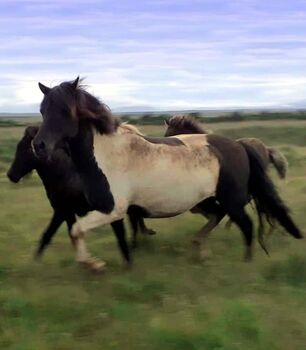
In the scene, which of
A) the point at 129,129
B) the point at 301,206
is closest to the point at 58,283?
the point at 129,129

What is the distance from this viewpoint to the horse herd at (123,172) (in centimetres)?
693

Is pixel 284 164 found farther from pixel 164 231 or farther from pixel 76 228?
pixel 76 228

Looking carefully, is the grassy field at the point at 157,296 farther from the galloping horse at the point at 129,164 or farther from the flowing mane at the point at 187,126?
the flowing mane at the point at 187,126

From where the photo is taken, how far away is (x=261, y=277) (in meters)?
7.20

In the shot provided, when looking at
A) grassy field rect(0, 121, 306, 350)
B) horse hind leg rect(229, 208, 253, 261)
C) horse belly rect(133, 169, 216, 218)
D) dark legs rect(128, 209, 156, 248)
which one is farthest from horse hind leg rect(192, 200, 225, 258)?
horse belly rect(133, 169, 216, 218)

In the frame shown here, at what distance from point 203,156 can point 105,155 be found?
3.81 ft

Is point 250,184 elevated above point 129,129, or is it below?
below

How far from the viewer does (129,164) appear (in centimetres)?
723

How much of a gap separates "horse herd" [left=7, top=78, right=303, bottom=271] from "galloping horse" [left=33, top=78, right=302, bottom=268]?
0.01 metres

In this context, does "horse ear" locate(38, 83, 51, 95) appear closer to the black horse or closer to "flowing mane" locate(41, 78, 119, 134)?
"flowing mane" locate(41, 78, 119, 134)

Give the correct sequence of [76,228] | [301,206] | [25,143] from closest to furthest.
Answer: [76,228] < [25,143] < [301,206]

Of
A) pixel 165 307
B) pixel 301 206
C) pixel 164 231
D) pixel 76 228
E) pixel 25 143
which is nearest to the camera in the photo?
pixel 165 307

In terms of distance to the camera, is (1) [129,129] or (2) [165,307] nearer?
(2) [165,307]

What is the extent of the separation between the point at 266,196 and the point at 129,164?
84.6 inches
